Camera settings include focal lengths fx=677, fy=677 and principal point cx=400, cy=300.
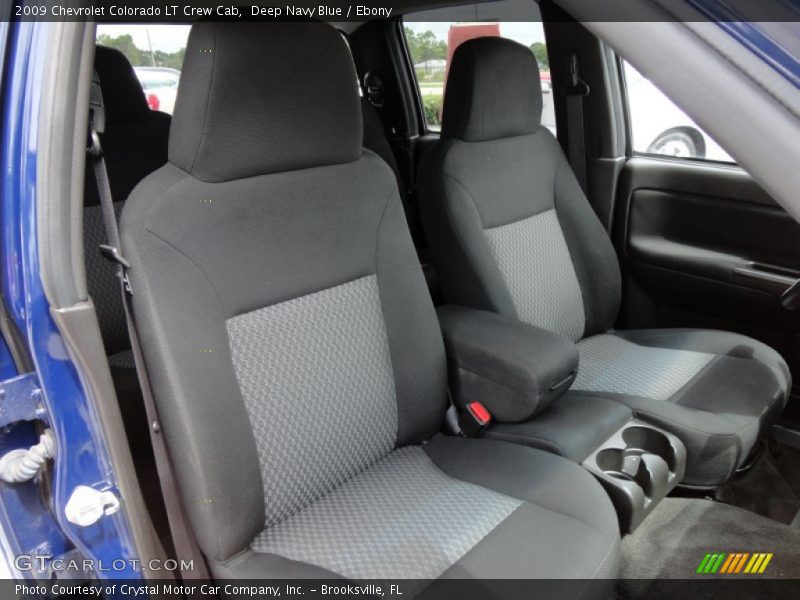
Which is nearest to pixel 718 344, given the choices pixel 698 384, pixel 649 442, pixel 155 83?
pixel 698 384

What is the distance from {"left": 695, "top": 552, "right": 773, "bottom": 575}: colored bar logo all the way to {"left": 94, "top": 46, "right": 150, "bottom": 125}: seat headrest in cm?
220

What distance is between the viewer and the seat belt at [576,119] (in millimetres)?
2533

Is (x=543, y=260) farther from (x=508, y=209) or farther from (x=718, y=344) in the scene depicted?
(x=718, y=344)

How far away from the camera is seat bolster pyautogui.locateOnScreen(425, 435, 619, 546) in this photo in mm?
1336

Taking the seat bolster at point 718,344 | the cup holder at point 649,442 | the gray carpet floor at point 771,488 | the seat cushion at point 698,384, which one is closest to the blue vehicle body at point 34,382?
the cup holder at point 649,442

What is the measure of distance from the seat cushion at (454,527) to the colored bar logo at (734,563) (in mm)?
698

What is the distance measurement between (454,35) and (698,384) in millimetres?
1875

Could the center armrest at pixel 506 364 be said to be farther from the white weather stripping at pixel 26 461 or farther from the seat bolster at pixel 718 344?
the white weather stripping at pixel 26 461

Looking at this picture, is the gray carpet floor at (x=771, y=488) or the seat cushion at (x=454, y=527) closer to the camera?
the seat cushion at (x=454, y=527)

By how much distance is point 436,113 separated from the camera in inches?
139

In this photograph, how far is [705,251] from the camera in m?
2.35

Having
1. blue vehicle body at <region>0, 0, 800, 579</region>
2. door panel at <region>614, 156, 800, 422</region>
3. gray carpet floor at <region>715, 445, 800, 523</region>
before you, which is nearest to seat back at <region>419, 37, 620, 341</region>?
door panel at <region>614, 156, 800, 422</region>

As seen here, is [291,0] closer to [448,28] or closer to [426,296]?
[448,28]

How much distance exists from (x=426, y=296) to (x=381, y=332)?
15 centimetres
